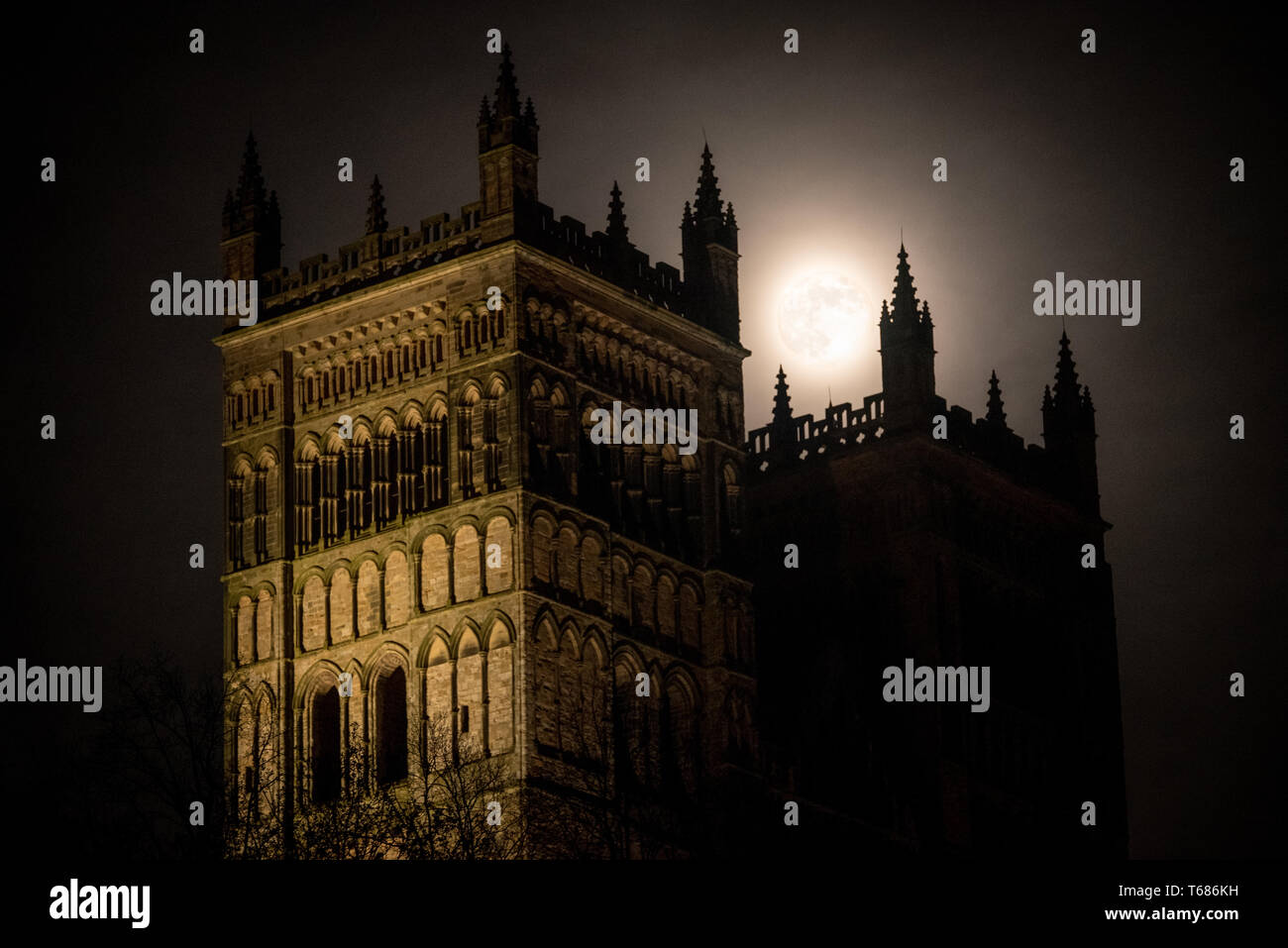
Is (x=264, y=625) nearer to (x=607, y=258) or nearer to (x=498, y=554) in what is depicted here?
(x=498, y=554)

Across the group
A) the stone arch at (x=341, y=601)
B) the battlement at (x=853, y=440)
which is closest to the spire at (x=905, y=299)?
the battlement at (x=853, y=440)

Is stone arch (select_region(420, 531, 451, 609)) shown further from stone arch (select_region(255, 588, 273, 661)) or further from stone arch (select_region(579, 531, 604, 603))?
stone arch (select_region(255, 588, 273, 661))

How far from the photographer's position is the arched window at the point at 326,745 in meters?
94.1

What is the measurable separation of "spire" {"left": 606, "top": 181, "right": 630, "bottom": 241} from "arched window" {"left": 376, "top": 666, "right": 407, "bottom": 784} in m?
11.8

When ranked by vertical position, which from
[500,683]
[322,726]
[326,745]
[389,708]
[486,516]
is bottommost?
[326,745]

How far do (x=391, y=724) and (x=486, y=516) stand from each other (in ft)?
17.5

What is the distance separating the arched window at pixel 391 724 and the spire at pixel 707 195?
50.7ft

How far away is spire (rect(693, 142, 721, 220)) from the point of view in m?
102

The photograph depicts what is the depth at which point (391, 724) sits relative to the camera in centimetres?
9344

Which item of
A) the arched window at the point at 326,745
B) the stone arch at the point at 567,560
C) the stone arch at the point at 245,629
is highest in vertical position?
the stone arch at the point at 567,560

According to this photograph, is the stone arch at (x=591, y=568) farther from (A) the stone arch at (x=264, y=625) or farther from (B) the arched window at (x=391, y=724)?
(A) the stone arch at (x=264, y=625)

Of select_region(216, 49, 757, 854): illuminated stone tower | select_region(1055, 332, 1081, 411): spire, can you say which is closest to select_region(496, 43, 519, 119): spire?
select_region(216, 49, 757, 854): illuminated stone tower

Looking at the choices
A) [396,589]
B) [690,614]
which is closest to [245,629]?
[396,589]
